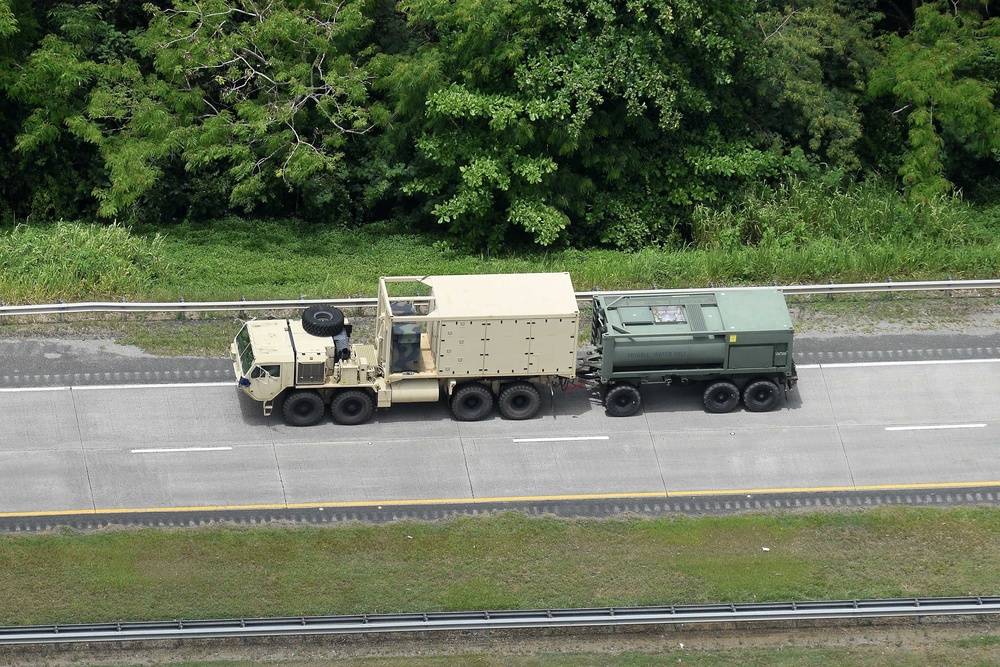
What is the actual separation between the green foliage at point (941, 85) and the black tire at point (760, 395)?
10935 millimetres

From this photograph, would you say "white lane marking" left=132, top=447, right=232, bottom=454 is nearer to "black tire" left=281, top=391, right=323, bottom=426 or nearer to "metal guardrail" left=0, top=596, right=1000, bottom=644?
"black tire" left=281, top=391, right=323, bottom=426

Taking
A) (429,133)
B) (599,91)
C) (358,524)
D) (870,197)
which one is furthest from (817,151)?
(358,524)

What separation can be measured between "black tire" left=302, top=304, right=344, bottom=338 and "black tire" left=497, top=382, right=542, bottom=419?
326 cm

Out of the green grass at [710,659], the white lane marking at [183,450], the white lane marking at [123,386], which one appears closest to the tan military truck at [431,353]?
the white lane marking at [183,450]

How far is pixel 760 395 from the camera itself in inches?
1021

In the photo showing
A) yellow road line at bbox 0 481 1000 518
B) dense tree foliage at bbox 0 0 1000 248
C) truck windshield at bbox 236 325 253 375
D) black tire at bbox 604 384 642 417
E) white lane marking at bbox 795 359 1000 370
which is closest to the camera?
yellow road line at bbox 0 481 1000 518

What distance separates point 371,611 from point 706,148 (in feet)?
58.2

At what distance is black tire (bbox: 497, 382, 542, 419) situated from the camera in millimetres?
25250

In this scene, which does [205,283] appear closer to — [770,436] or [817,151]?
[770,436]

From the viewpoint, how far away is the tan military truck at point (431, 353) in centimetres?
2455

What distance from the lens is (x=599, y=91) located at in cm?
3291

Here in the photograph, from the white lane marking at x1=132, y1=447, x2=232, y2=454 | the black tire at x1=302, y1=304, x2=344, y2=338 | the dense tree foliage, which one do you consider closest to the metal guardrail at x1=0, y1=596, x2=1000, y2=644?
the white lane marking at x1=132, y1=447, x2=232, y2=454

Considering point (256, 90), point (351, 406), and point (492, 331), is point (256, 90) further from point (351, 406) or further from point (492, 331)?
point (492, 331)

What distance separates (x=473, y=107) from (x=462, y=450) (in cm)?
993
